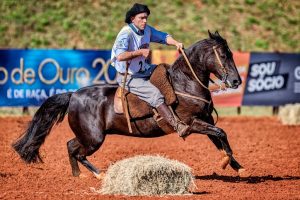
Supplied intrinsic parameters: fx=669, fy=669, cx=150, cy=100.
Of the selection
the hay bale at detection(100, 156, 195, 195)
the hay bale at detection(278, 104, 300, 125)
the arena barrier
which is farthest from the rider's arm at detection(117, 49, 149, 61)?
the hay bale at detection(278, 104, 300, 125)

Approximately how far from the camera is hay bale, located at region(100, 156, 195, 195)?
354 inches

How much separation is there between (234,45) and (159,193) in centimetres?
2017

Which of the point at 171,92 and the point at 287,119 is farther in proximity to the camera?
the point at 287,119

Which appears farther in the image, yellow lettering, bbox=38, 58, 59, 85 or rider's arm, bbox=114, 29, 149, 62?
yellow lettering, bbox=38, 58, 59, 85

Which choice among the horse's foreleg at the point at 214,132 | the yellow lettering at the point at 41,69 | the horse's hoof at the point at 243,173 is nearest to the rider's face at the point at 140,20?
the horse's foreleg at the point at 214,132

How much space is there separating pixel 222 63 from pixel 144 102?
1342mm

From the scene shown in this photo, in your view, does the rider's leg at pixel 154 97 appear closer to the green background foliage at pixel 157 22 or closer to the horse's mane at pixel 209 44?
the horse's mane at pixel 209 44

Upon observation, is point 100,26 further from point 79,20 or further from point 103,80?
point 103,80

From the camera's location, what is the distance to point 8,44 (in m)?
27.8

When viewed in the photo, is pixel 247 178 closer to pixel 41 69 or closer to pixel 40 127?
pixel 40 127

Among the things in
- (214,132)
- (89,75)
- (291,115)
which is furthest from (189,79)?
(89,75)

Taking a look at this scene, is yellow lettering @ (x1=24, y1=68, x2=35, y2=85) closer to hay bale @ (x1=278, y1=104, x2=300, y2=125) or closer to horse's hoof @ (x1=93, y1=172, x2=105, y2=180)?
hay bale @ (x1=278, y1=104, x2=300, y2=125)

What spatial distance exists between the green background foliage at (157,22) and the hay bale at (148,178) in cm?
1883

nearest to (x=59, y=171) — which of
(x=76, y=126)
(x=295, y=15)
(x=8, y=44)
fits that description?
(x=76, y=126)
